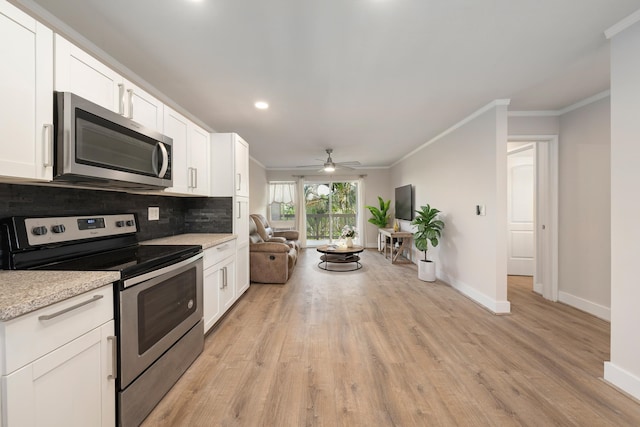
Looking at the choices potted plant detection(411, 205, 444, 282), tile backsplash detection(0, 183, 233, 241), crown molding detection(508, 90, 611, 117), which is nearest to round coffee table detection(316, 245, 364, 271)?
potted plant detection(411, 205, 444, 282)

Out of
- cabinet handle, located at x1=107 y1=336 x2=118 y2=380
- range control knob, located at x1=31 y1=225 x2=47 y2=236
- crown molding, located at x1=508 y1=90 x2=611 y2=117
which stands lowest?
cabinet handle, located at x1=107 y1=336 x2=118 y2=380

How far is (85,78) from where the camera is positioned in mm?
1384

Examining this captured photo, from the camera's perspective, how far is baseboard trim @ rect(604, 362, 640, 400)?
1.58 metres

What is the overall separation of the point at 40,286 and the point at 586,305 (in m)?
4.76

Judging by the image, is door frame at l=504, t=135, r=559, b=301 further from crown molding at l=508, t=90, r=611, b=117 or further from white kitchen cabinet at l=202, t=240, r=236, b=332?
white kitchen cabinet at l=202, t=240, r=236, b=332

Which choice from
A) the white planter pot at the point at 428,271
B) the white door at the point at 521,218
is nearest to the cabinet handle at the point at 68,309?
the white planter pot at the point at 428,271

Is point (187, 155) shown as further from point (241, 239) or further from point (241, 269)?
point (241, 269)

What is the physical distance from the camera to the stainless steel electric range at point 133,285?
1246 mm

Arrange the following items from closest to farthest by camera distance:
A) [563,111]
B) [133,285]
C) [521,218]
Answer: [133,285] → [563,111] → [521,218]

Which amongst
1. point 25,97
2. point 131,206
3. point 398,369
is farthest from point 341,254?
point 25,97

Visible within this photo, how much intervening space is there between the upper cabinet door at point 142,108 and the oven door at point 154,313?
1125mm

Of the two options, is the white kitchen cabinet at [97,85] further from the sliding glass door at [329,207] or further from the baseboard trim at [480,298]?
the sliding glass door at [329,207]

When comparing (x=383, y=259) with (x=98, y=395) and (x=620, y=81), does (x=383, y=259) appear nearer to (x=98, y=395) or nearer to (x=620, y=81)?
(x=620, y=81)

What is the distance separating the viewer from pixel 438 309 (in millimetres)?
2947
